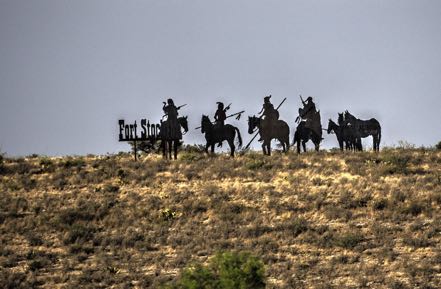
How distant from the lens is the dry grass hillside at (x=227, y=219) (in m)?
39.7

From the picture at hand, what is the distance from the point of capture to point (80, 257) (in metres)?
42.3

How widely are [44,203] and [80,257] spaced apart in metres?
7.79

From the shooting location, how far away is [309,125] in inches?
2239

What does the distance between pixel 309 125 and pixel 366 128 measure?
4276 mm

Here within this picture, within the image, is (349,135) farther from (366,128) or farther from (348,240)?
(348,240)

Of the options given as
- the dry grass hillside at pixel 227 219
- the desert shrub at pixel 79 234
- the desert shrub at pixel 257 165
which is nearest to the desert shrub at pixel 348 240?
the dry grass hillside at pixel 227 219

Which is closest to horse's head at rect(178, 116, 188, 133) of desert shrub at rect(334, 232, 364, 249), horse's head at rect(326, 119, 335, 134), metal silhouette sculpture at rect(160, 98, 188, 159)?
metal silhouette sculpture at rect(160, 98, 188, 159)

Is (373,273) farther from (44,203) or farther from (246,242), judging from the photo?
(44,203)

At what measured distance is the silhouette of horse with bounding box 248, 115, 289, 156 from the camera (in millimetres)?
56250

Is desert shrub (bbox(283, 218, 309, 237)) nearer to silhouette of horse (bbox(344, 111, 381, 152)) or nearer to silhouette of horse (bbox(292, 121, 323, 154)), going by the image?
silhouette of horse (bbox(292, 121, 323, 154))

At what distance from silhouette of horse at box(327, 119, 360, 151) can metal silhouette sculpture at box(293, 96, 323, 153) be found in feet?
7.16

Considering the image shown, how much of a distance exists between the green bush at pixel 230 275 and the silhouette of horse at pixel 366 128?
27456 millimetres

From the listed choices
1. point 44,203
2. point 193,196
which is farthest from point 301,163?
point 44,203

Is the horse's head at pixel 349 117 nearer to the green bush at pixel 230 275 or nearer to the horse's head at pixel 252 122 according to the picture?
the horse's head at pixel 252 122
